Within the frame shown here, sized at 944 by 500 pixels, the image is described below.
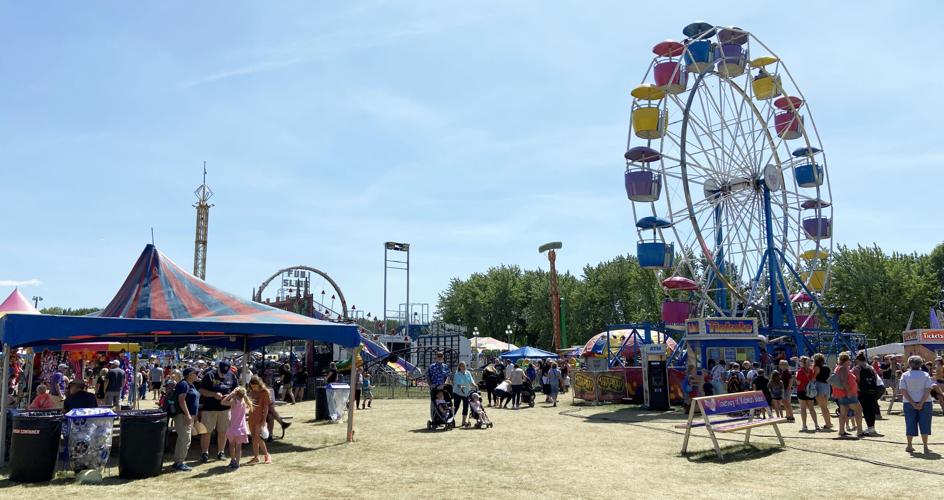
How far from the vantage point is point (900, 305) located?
4309cm

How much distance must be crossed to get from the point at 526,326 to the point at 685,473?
199ft

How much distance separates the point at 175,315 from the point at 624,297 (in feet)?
167

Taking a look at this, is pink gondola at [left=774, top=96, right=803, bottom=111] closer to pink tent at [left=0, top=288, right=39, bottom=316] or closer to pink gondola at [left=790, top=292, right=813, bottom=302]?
pink gondola at [left=790, top=292, right=813, bottom=302]

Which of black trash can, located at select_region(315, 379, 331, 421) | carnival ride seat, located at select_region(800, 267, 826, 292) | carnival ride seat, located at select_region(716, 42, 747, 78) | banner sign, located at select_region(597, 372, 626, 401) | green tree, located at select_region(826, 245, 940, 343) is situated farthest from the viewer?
green tree, located at select_region(826, 245, 940, 343)

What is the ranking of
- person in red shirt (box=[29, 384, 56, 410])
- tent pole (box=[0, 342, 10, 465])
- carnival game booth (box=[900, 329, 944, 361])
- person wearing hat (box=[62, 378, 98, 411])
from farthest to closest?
1. carnival game booth (box=[900, 329, 944, 361])
2. person in red shirt (box=[29, 384, 56, 410])
3. person wearing hat (box=[62, 378, 98, 411])
4. tent pole (box=[0, 342, 10, 465])

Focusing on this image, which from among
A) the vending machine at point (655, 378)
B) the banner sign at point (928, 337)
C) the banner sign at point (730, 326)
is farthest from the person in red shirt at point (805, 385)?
the banner sign at point (928, 337)

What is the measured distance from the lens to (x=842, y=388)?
11938 millimetres

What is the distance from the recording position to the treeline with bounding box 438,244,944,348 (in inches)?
1708

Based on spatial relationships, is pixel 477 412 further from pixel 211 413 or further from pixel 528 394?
pixel 528 394

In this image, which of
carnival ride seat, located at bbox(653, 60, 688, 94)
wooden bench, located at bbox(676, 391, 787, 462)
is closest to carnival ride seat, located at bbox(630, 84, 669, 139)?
carnival ride seat, located at bbox(653, 60, 688, 94)

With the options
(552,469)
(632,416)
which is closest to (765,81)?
(632,416)

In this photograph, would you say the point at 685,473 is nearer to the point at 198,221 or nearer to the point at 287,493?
the point at 287,493

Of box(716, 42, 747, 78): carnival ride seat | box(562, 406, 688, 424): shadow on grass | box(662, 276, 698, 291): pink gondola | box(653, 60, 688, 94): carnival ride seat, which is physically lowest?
box(562, 406, 688, 424): shadow on grass

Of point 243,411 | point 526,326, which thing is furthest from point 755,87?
point 526,326
